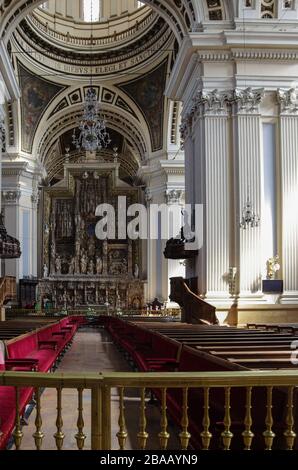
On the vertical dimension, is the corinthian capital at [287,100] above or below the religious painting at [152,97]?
below

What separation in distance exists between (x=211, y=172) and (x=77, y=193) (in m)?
18.1

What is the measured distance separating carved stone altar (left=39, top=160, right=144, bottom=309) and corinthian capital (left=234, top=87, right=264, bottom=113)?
15.7m

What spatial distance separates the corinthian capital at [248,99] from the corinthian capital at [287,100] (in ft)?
1.39

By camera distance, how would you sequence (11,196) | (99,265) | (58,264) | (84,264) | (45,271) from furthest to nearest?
(58,264)
(84,264)
(99,265)
(45,271)
(11,196)

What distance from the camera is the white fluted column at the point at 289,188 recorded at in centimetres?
1298

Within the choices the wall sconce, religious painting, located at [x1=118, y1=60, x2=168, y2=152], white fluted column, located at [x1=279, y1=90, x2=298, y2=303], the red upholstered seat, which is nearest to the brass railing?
the red upholstered seat

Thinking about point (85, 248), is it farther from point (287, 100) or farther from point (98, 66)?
point (287, 100)

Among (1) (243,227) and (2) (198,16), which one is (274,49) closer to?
(2) (198,16)

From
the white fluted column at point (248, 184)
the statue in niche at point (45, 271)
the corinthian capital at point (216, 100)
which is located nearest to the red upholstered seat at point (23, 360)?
the white fluted column at point (248, 184)

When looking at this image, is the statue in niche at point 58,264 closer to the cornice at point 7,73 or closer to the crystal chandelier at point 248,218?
the cornice at point 7,73

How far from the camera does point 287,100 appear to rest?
13234 mm

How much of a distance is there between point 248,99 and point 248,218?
276cm

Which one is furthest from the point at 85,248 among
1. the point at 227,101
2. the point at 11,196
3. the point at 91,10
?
the point at 227,101

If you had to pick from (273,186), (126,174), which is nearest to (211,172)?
(273,186)
